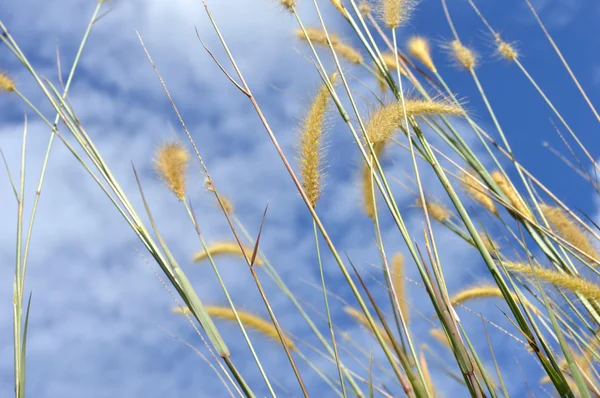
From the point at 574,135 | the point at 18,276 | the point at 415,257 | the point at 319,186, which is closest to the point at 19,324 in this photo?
the point at 18,276

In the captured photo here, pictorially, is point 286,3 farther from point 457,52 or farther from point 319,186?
point 457,52

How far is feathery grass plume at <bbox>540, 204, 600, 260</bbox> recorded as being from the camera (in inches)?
63.6

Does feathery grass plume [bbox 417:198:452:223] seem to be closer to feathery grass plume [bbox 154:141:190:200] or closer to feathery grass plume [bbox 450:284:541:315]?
feathery grass plume [bbox 450:284:541:315]

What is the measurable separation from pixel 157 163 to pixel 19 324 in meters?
A: 0.50

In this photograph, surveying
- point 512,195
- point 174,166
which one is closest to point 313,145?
point 174,166

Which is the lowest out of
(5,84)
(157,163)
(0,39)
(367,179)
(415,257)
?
(415,257)

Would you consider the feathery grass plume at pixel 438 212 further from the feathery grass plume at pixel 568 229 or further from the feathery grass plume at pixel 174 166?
the feathery grass plume at pixel 174 166

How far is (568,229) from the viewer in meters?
1.70

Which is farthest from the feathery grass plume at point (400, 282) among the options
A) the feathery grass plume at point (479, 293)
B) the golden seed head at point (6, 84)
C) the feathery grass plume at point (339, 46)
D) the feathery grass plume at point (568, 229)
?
the golden seed head at point (6, 84)

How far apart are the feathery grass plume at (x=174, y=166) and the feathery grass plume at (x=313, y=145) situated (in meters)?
0.29

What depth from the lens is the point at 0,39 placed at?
1176mm

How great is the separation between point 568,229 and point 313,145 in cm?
92

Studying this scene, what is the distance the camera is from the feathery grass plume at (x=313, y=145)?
115cm

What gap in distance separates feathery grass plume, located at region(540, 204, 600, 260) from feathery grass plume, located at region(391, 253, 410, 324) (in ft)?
1.66
